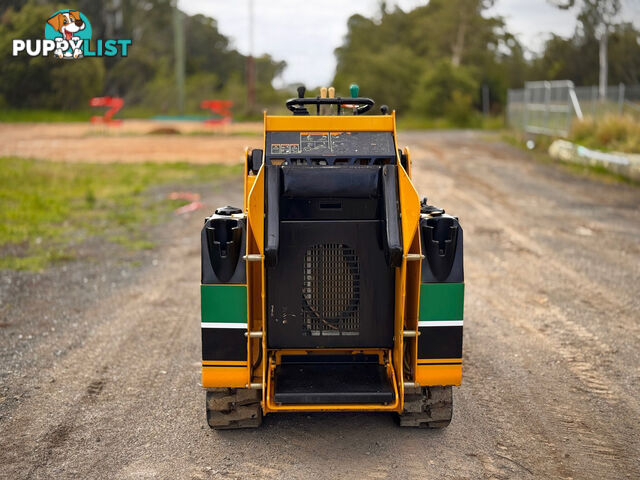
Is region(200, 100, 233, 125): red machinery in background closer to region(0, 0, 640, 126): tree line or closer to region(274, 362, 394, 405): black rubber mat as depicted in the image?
region(0, 0, 640, 126): tree line

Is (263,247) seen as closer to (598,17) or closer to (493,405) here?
(493,405)

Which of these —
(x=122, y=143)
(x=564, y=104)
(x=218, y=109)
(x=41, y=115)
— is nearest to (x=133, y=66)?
(x=218, y=109)

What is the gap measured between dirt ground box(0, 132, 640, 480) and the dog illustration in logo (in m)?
6.57

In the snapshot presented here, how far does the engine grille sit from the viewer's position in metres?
4.88

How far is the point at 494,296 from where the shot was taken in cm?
862

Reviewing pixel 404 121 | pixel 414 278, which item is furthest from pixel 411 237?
pixel 404 121

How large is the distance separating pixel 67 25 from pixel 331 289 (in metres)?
13.1

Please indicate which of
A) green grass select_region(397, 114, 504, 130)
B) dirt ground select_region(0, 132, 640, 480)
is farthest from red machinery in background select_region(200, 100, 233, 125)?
dirt ground select_region(0, 132, 640, 480)

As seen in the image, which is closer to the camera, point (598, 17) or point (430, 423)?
point (430, 423)

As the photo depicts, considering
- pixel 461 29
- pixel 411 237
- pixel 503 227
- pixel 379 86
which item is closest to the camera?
pixel 411 237

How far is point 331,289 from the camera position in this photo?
4.92 metres

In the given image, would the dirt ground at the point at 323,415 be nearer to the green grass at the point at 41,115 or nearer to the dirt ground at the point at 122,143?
the green grass at the point at 41,115

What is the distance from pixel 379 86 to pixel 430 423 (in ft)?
157

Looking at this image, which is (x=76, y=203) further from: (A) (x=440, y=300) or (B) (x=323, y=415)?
(A) (x=440, y=300)
